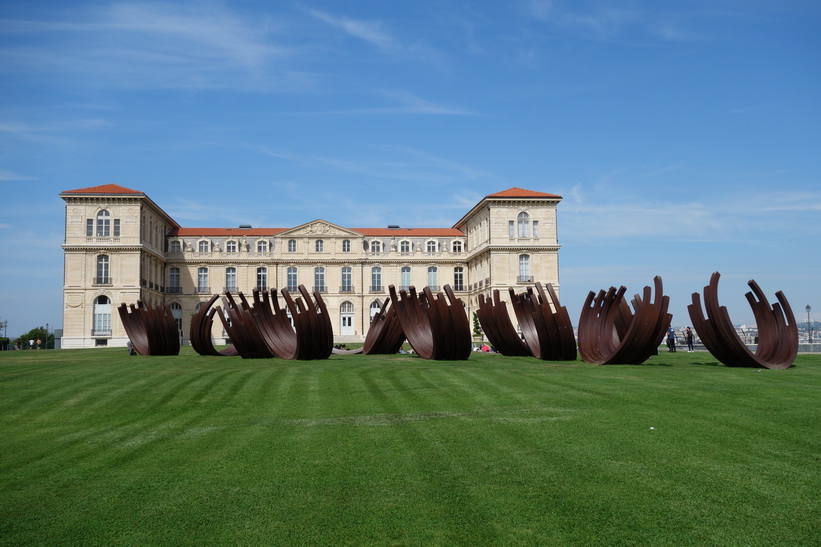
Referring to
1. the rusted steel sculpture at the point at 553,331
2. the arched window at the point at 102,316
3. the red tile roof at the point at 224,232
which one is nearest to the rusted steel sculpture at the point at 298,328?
the rusted steel sculpture at the point at 553,331

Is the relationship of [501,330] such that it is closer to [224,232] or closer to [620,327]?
[620,327]

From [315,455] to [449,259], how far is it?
70.5 metres

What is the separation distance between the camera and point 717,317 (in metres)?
19.7

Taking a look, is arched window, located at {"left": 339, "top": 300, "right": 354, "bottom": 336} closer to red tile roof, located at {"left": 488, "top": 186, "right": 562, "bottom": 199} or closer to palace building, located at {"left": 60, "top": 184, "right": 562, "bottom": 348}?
palace building, located at {"left": 60, "top": 184, "right": 562, "bottom": 348}

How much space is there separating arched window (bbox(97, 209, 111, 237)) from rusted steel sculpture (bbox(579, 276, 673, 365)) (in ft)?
183

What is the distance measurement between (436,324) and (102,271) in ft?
175

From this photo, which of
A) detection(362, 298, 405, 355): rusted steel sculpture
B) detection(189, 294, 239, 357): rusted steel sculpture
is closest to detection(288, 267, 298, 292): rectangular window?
detection(189, 294, 239, 357): rusted steel sculpture

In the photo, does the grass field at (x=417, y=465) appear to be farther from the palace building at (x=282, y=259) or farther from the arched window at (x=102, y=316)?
the palace building at (x=282, y=259)

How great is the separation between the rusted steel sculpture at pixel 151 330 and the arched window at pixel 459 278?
170ft

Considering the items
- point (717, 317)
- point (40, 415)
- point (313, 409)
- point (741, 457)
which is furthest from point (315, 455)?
point (717, 317)

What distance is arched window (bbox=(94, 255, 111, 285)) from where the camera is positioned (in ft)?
216

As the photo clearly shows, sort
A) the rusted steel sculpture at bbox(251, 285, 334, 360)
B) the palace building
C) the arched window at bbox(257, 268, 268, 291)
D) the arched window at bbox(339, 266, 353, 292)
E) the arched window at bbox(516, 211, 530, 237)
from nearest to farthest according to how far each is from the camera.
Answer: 1. the rusted steel sculpture at bbox(251, 285, 334, 360)
2. the palace building
3. the arched window at bbox(516, 211, 530, 237)
4. the arched window at bbox(257, 268, 268, 291)
5. the arched window at bbox(339, 266, 353, 292)

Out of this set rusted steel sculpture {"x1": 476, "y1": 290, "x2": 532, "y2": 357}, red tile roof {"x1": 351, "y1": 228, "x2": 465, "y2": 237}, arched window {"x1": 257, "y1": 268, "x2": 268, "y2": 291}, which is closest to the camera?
rusted steel sculpture {"x1": 476, "y1": 290, "x2": 532, "y2": 357}

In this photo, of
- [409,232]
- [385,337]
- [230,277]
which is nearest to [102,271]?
[230,277]
